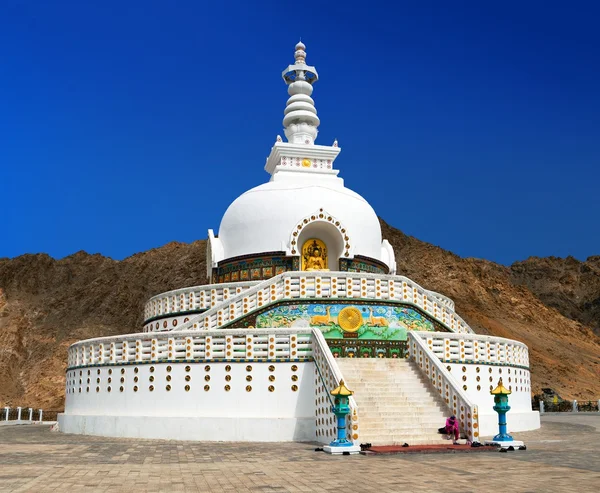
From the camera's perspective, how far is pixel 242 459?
11.8 m

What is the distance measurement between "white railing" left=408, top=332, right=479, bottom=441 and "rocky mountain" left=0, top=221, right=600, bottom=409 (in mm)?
35554

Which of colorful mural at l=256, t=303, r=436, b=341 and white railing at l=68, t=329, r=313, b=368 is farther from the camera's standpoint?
colorful mural at l=256, t=303, r=436, b=341

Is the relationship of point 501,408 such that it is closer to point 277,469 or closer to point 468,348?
point 468,348

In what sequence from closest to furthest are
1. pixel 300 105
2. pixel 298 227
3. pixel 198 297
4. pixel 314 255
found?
pixel 198 297 → pixel 298 227 → pixel 314 255 → pixel 300 105

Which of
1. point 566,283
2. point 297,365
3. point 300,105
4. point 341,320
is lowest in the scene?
point 297,365

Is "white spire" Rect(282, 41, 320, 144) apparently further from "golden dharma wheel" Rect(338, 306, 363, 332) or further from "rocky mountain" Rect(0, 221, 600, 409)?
"rocky mountain" Rect(0, 221, 600, 409)

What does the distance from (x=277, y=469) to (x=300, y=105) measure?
20.8 meters

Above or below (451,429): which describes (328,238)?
above

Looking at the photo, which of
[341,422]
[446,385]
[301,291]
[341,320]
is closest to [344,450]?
[341,422]

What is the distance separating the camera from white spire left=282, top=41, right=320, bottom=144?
28656mm

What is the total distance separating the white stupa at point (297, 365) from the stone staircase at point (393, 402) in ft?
0.09

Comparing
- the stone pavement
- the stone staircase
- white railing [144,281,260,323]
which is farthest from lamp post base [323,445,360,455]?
white railing [144,281,260,323]

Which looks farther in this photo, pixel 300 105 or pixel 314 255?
pixel 300 105

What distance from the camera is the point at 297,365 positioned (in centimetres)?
1636
